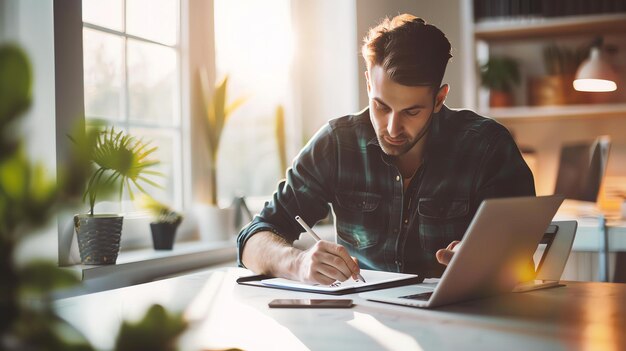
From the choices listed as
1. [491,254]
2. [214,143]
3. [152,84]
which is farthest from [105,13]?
[491,254]

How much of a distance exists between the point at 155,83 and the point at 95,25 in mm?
388

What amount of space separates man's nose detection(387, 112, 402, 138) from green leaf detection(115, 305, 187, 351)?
1512 mm

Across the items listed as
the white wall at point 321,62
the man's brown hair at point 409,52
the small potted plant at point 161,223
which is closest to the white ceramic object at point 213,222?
the small potted plant at point 161,223

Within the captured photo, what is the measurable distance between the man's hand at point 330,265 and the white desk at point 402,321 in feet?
0.23

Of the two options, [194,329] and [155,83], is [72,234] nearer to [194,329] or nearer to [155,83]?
[155,83]

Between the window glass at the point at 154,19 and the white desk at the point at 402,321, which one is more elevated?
the window glass at the point at 154,19

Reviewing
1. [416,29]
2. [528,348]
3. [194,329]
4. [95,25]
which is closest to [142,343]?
[194,329]

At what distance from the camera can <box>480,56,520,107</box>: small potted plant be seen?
3.64 m

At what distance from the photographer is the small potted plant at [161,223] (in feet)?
7.58

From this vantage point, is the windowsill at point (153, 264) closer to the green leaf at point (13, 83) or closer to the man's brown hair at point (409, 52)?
the man's brown hair at point (409, 52)

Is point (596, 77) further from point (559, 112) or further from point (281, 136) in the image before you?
point (281, 136)

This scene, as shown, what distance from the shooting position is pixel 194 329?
0.28m

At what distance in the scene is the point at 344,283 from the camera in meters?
1.41

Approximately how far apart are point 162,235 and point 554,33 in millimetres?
2543
